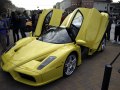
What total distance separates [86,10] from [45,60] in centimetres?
266

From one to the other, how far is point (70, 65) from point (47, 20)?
308 cm

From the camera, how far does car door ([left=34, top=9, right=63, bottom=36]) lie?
26.6 ft

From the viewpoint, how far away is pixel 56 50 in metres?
5.54

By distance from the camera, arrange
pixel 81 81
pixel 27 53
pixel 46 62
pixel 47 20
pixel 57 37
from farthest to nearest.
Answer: pixel 47 20, pixel 57 37, pixel 27 53, pixel 81 81, pixel 46 62

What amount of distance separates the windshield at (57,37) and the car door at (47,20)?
1498mm

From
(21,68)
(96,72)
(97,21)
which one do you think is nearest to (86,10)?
(97,21)

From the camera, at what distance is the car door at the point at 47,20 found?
810 centimetres

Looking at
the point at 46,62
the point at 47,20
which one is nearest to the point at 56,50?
the point at 46,62

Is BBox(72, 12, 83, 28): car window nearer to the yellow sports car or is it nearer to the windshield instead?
the yellow sports car

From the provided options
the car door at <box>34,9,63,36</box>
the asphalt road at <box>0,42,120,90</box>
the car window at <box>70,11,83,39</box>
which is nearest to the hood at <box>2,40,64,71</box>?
the asphalt road at <box>0,42,120,90</box>

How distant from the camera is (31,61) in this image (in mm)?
5062

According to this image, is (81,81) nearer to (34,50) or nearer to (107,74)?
(34,50)

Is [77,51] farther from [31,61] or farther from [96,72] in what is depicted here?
[31,61]

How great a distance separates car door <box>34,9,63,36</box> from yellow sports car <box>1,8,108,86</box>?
0.34 ft
